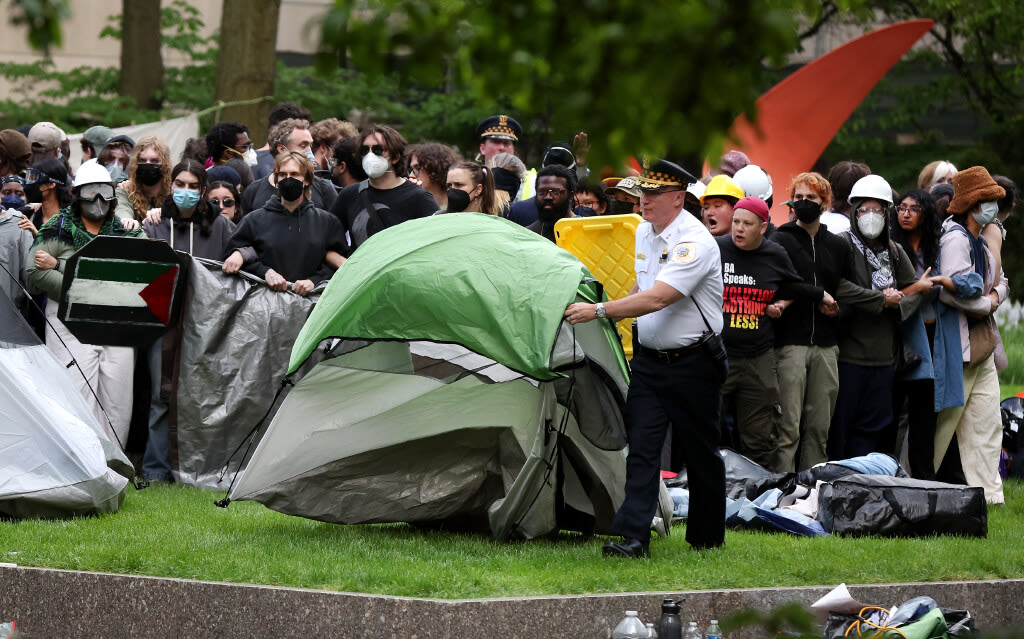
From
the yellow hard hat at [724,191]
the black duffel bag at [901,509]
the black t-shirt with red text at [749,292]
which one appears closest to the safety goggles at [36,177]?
the yellow hard hat at [724,191]

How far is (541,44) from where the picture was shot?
2.97m

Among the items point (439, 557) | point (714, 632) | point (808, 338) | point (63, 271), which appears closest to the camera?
point (714, 632)

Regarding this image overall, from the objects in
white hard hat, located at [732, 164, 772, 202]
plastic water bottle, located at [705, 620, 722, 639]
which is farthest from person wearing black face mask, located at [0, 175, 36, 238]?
plastic water bottle, located at [705, 620, 722, 639]

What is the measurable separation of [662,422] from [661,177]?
1.25m

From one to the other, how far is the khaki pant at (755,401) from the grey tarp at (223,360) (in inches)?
116

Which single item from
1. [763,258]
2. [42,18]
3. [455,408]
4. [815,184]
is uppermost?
[42,18]

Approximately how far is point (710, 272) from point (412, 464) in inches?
78.2

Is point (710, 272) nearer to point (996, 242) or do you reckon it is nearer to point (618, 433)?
point (618, 433)

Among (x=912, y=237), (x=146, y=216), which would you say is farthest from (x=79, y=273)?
(x=912, y=237)

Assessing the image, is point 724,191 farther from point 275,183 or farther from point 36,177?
point 36,177

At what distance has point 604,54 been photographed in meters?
2.89

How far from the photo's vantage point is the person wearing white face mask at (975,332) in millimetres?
10578

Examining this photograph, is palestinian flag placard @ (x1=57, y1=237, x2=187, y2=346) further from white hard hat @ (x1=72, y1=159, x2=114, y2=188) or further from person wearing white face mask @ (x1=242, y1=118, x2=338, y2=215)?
person wearing white face mask @ (x1=242, y1=118, x2=338, y2=215)

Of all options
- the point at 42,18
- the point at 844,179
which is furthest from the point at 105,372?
the point at 42,18
